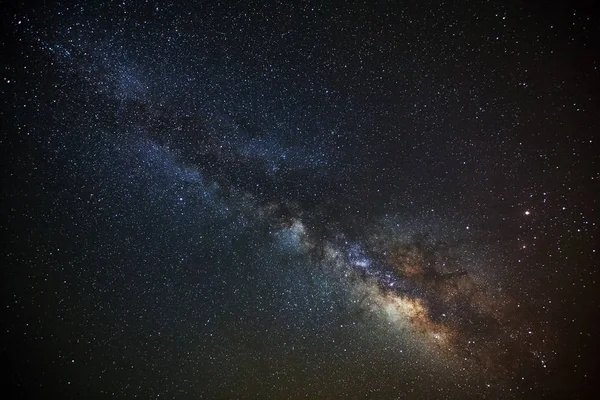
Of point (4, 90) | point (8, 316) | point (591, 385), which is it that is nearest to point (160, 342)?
point (8, 316)

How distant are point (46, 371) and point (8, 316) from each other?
4.33 ft

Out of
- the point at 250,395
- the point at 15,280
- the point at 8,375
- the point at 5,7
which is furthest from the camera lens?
the point at 250,395

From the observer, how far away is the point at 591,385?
5.44m

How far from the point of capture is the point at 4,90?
321 centimetres

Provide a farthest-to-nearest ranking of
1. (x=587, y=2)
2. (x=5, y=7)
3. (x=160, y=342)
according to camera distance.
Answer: (x=160, y=342) → (x=5, y=7) → (x=587, y=2)

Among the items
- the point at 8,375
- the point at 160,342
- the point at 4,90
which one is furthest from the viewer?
the point at 160,342

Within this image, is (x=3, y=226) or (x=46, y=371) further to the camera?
(x=46, y=371)

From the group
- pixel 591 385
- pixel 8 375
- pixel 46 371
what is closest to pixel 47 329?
pixel 46 371

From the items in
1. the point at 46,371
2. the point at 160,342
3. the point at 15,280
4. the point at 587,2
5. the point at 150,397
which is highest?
the point at 587,2

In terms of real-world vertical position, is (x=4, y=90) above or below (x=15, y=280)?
above

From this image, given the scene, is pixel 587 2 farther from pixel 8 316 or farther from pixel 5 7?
pixel 8 316

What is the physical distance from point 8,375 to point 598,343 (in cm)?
1126

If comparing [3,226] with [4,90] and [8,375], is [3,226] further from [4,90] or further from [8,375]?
[8,375]

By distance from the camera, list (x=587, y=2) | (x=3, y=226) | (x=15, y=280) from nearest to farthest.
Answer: (x=587, y=2) → (x=3, y=226) → (x=15, y=280)
